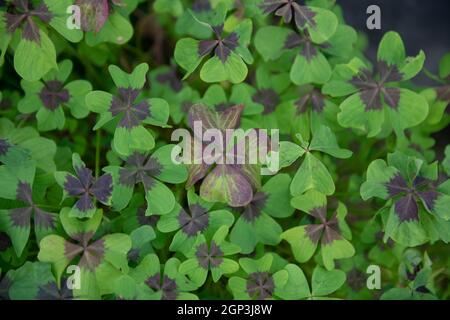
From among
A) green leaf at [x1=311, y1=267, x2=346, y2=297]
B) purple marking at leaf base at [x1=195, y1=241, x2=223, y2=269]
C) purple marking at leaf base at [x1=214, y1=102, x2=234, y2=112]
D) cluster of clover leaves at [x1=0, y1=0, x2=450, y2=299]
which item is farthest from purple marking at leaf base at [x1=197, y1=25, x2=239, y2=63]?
green leaf at [x1=311, y1=267, x2=346, y2=297]

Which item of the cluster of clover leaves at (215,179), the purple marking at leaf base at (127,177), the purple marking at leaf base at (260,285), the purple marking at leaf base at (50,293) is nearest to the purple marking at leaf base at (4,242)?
the cluster of clover leaves at (215,179)

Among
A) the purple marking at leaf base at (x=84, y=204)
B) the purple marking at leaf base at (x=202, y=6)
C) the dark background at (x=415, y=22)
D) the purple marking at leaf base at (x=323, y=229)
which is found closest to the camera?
the purple marking at leaf base at (x=84, y=204)

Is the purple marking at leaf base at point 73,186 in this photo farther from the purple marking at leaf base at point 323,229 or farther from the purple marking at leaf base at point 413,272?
the purple marking at leaf base at point 413,272

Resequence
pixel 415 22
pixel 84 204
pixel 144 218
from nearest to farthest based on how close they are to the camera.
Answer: pixel 84 204
pixel 144 218
pixel 415 22

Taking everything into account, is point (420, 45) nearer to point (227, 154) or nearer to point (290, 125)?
point (290, 125)

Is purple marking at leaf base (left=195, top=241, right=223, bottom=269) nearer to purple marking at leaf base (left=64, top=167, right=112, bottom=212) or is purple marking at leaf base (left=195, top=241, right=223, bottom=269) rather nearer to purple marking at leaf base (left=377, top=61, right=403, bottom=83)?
purple marking at leaf base (left=64, top=167, right=112, bottom=212)

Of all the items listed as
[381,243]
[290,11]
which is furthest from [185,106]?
[381,243]

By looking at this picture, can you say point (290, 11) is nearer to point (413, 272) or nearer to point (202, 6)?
point (202, 6)
